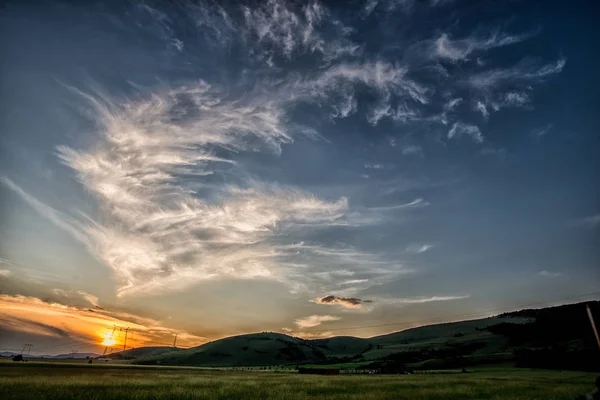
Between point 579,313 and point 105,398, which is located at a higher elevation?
point 579,313

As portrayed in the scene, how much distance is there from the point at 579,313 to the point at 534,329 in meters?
20.9

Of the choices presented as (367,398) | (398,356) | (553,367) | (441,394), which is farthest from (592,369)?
(398,356)

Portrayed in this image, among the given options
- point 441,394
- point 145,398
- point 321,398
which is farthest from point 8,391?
point 441,394

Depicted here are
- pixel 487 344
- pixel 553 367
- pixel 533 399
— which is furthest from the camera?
pixel 487 344

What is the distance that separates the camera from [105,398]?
74.0 feet

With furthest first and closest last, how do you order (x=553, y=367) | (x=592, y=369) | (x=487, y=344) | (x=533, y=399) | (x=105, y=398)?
(x=487, y=344) < (x=553, y=367) < (x=592, y=369) < (x=533, y=399) < (x=105, y=398)

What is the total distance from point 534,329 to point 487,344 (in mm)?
22636

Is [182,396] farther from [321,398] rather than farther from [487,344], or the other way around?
[487,344]

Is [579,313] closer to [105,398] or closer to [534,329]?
[534,329]

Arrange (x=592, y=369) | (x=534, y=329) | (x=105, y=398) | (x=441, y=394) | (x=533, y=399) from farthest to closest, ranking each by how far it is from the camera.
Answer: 1. (x=534, y=329)
2. (x=592, y=369)
3. (x=441, y=394)
4. (x=533, y=399)
5. (x=105, y=398)

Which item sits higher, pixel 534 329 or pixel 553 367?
pixel 534 329

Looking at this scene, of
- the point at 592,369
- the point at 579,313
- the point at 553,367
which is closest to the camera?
the point at 592,369

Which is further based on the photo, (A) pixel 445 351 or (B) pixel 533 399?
(A) pixel 445 351

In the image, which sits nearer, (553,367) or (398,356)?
(553,367)
